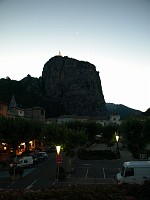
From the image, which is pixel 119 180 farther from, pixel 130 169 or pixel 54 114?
pixel 54 114

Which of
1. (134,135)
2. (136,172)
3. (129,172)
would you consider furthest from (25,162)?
(136,172)

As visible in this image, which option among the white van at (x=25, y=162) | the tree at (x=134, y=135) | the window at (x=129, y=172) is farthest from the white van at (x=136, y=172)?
the white van at (x=25, y=162)

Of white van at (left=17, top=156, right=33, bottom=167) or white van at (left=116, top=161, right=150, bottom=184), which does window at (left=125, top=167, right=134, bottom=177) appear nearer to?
white van at (left=116, top=161, right=150, bottom=184)

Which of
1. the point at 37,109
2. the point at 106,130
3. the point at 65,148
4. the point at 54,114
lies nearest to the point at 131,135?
the point at 65,148

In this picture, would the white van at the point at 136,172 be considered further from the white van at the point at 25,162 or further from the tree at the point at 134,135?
the white van at the point at 25,162

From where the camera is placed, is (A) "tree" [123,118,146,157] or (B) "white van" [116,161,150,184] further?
(A) "tree" [123,118,146,157]

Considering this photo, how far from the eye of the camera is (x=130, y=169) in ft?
80.4

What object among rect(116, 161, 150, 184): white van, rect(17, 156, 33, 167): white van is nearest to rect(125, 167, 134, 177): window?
rect(116, 161, 150, 184): white van

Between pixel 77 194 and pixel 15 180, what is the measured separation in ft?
71.0

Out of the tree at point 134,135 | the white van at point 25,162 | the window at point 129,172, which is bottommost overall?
the white van at point 25,162

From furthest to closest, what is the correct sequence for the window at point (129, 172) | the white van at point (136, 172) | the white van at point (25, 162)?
the white van at point (25, 162) → the window at point (129, 172) → the white van at point (136, 172)

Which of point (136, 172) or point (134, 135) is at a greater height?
point (134, 135)

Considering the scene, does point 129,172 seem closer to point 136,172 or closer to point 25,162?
point 136,172

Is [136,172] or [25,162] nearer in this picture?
[136,172]
